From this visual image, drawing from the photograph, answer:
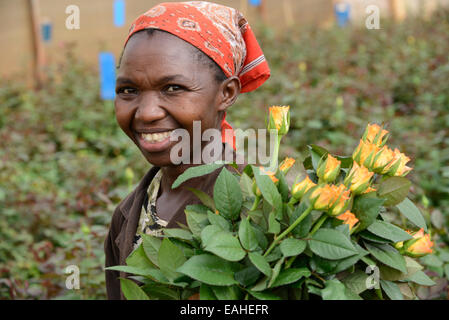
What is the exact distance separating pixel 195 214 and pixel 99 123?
384 cm

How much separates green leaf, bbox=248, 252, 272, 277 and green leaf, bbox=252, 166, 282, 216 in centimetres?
10

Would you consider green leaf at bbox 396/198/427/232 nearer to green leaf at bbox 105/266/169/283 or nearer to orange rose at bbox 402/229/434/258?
orange rose at bbox 402/229/434/258

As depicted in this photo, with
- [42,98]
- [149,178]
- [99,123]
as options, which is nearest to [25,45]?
[42,98]

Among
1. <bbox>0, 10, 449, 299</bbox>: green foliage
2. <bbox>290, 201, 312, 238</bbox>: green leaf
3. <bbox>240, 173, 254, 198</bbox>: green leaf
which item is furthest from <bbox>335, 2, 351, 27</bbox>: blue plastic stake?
<bbox>290, 201, 312, 238</bbox>: green leaf

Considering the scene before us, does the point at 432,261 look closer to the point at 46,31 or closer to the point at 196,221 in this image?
the point at 196,221

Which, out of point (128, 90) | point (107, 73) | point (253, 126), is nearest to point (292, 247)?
point (128, 90)

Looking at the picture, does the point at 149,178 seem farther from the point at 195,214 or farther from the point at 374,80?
the point at 374,80

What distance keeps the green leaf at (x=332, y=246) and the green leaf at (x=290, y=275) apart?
4 centimetres

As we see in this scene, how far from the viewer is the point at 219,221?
3.06 feet

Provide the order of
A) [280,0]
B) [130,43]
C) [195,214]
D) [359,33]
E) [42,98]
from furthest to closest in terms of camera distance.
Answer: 1. [280,0]
2. [359,33]
3. [42,98]
4. [130,43]
5. [195,214]

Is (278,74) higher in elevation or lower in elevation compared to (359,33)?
lower

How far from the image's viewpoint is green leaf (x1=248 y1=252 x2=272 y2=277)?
0.83 meters

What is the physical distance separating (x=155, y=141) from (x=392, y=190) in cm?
65
